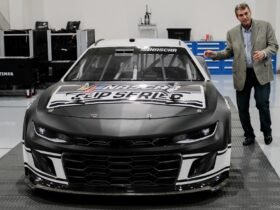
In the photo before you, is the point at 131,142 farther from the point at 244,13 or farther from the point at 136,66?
the point at 244,13

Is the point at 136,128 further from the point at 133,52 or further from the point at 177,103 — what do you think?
the point at 133,52

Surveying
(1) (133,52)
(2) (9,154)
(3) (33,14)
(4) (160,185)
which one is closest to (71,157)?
(4) (160,185)

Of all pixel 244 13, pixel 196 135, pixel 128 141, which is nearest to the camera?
pixel 128 141

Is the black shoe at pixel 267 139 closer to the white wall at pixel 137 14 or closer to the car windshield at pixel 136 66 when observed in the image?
the car windshield at pixel 136 66

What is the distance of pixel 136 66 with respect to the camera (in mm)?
4523

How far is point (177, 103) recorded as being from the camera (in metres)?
3.65

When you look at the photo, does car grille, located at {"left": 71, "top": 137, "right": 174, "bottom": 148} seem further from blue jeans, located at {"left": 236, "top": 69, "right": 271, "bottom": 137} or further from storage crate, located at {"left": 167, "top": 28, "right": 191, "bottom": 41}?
storage crate, located at {"left": 167, "top": 28, "right": 191, "bottom": 41}

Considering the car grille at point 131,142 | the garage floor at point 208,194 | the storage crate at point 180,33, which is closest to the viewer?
the car grille at point 131,142

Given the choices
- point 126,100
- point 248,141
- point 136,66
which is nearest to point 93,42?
point 248,141

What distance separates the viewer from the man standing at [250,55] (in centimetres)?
493

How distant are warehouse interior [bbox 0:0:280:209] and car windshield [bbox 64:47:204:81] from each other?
3.09 ft

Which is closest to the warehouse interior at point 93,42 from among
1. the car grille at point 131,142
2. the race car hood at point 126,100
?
the car grille at point 131,142

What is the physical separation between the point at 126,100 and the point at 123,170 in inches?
23.5

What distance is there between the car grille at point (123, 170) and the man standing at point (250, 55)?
1940 mm
